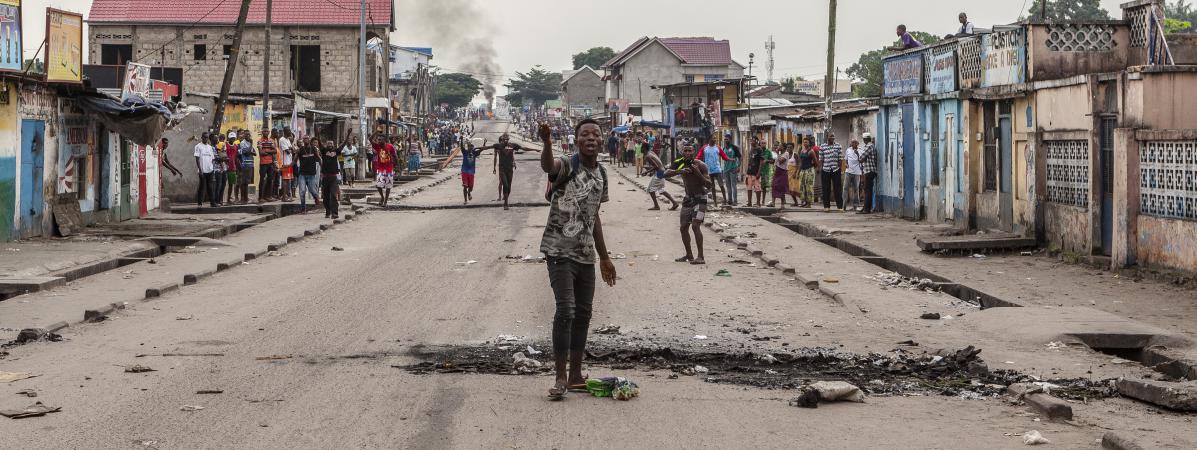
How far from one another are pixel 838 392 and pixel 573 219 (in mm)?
1950

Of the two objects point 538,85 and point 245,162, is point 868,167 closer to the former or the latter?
point 245,162

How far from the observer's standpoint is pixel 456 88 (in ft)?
527

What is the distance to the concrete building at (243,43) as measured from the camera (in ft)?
187

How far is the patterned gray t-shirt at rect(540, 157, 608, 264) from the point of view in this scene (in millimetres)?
8188

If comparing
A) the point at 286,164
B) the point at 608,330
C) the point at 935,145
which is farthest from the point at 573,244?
the point at 286,164

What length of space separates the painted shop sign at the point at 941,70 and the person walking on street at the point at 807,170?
485 centimetres

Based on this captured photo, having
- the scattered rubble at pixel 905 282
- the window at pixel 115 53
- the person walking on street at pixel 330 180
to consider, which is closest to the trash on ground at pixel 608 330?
the scattered rubble at pixel 905 282

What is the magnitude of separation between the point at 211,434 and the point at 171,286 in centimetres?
780

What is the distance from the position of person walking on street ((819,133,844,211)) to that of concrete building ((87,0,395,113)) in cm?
3185

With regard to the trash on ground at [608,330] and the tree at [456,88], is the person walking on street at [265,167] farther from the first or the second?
the tree at [456,88]

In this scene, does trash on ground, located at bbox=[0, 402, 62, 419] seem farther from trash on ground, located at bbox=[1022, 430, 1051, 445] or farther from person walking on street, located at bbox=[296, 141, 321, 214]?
person walking on street, located at bbox=[296, 141, 321, 214]

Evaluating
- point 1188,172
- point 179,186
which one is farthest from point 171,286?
point 179,186

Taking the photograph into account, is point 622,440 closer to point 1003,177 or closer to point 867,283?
point 867,283

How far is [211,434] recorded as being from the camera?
22.6ft
